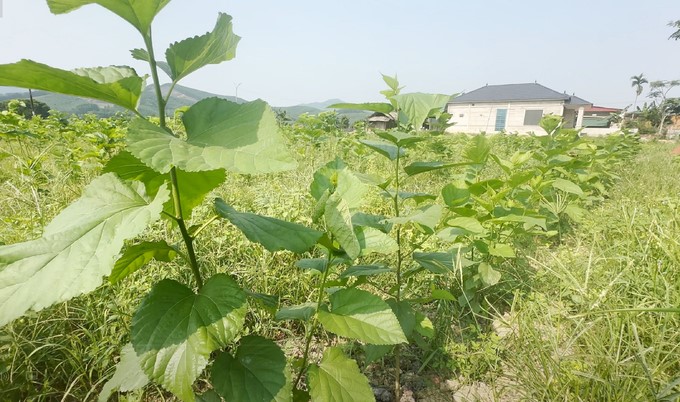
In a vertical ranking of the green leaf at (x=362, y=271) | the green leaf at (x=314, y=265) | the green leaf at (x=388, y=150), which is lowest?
the green leaf at (x=362, y=271)

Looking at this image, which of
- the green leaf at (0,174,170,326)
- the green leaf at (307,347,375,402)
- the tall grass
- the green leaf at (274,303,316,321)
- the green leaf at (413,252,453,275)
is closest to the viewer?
the green leaf at (0,174,170,326)

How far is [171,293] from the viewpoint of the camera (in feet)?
2.62

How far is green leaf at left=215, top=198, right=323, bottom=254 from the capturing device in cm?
75

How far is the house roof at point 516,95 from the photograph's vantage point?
114ft

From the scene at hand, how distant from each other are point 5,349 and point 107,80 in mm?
1559

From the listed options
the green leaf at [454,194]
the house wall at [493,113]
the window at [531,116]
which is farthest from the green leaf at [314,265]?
the window at [531,116]

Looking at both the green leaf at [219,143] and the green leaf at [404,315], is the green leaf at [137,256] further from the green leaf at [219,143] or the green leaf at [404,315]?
the green leaf at [404,315]

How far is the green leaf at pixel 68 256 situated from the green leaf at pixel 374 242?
535 millimetres

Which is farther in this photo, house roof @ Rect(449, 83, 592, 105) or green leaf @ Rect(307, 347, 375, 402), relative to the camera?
house roof @ Rect(449, 83, 592, 105)

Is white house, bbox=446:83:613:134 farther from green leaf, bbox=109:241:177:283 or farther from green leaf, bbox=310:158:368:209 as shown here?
green leaf, bbox=109:241:177:283

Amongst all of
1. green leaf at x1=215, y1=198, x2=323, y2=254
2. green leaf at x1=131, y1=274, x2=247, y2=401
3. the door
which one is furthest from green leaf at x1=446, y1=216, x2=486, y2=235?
the door

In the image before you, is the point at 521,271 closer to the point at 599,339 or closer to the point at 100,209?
the point at 599,339

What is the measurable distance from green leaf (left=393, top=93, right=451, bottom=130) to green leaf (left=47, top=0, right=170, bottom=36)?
976 millimetres

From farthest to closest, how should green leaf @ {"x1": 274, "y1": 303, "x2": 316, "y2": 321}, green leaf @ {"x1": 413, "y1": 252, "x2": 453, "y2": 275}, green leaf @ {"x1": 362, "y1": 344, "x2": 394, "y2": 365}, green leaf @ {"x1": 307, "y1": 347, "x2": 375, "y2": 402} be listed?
1. green leaf @ {"x1": 413, "y1": 252, "x2": 453, "y2": 275}
2. green leaf @ {"x1": 362, "y1": 344, "x2": 394, "y2": 365}
3. green leaf @ {"x1": 274, "y1": 303, "x2": 316, "y2": 321}
4. green leaf @ {"x1": 307, "y1": 347, "x2": 375, "y2": 402}
